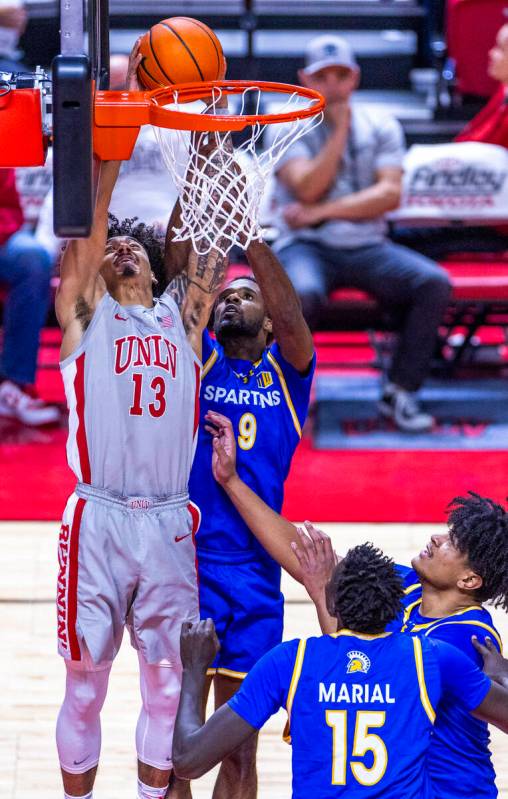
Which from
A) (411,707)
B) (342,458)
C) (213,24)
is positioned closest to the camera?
(411,707)

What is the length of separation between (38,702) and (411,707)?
7.25 ft

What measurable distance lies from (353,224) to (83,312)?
13.5 feet

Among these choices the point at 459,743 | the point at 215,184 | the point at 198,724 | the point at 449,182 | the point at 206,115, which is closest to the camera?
the point at 198,724

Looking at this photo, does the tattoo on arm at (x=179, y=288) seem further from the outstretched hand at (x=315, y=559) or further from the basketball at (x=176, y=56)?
the outstretched hand at (x=315, y=559)

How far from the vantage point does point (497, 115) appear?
335 inches

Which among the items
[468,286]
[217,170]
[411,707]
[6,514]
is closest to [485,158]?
[468,286]

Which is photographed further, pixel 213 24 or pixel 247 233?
pixel 213 24

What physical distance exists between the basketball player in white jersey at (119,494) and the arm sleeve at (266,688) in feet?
2.40

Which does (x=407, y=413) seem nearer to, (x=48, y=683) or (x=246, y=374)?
(x=48, y=683)

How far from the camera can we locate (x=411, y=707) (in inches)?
112

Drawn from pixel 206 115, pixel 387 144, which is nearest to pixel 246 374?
pixel 206 115

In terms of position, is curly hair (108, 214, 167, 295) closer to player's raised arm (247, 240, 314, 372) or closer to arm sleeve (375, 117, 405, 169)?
player's raised arm (247, 240, 314, 372)

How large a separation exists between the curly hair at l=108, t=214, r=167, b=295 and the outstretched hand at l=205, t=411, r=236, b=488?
440mm

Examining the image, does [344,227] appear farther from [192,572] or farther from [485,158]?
[192,572]
